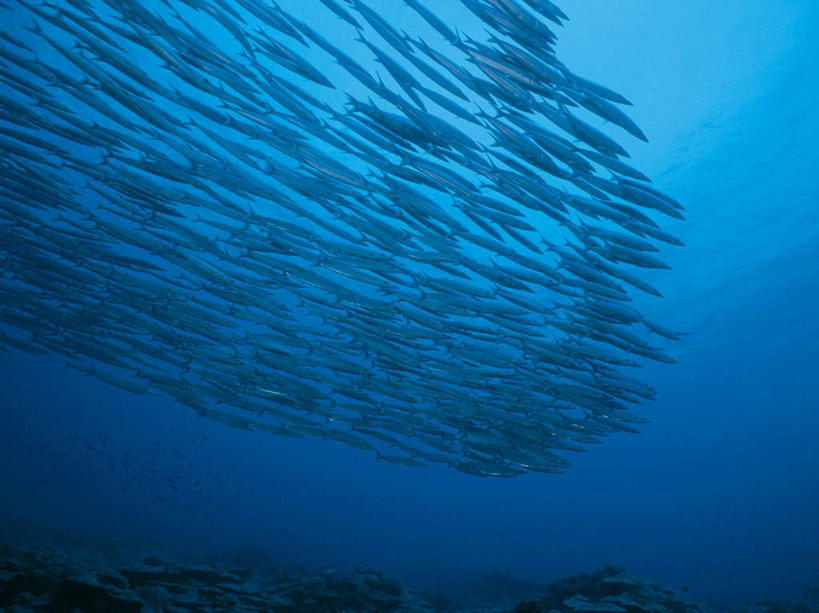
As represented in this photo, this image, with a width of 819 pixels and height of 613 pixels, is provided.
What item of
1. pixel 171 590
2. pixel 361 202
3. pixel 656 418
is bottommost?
pixel 171 590

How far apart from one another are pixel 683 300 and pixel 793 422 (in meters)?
20.4

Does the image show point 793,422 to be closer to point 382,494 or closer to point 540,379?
point 540,379

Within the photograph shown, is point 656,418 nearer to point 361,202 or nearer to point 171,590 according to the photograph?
point 361,202

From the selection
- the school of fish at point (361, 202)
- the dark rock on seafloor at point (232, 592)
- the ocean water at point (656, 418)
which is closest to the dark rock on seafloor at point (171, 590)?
the dark rock on seafloor at point (232, 592)

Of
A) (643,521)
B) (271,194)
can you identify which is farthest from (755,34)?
(643,521)

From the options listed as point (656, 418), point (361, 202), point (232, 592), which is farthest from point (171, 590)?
point (656, 418)

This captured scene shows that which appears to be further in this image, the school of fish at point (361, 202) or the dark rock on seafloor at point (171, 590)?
the school of fish at point (361, 202)

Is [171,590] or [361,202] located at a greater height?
[361,202]

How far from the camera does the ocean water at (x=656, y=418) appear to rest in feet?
34.1

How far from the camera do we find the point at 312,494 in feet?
301

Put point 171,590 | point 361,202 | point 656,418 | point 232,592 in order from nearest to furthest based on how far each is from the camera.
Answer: point 171,590 → point 232,592 → point 361,202 → point 656,418

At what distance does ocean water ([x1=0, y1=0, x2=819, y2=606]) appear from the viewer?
34.1ft

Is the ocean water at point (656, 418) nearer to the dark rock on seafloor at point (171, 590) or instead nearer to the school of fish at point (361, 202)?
the school of fish at point (361, 202)

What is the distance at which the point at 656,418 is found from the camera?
1316 inches
